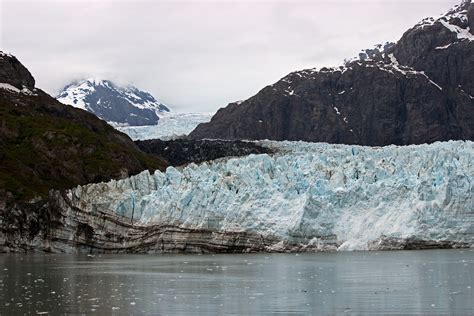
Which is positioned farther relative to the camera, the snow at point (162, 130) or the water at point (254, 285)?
the snow at point (162, 130)

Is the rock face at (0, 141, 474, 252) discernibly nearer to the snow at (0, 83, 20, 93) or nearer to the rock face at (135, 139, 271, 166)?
the snow at (0, 83, 20, 93)

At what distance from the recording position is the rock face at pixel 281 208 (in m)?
36.2

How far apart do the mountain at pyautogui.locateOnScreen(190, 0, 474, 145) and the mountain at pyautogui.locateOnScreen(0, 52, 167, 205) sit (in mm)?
59703

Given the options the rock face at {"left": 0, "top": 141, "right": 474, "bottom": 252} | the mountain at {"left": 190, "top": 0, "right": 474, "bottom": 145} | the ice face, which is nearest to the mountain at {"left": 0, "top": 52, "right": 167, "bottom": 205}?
the rock face at {"left": 0, "top": 141, "right": 474, "bottom": 252}

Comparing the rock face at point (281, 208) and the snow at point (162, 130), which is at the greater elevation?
the snow at point (162, 130)

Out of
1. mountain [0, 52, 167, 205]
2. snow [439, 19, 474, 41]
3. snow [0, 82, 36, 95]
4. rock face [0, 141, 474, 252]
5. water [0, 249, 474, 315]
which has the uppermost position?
snow [439, 19, 474, 41]

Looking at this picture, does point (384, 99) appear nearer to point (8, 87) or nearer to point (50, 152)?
point (8, 87)

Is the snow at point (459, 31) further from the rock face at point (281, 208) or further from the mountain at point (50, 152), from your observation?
the rock face at point (281, 208)

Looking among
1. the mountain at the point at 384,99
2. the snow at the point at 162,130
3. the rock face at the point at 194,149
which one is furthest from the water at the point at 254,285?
the mountain at the point at 384,99

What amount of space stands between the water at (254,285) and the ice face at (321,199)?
1703 millimetres

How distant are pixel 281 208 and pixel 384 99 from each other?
4468 inches

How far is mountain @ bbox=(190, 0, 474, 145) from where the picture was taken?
144 m

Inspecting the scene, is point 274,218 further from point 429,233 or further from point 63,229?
point 63,229

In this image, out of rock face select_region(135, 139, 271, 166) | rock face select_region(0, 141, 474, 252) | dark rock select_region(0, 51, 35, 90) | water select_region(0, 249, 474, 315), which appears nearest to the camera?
water select_region(0, 249, 474, 315)
